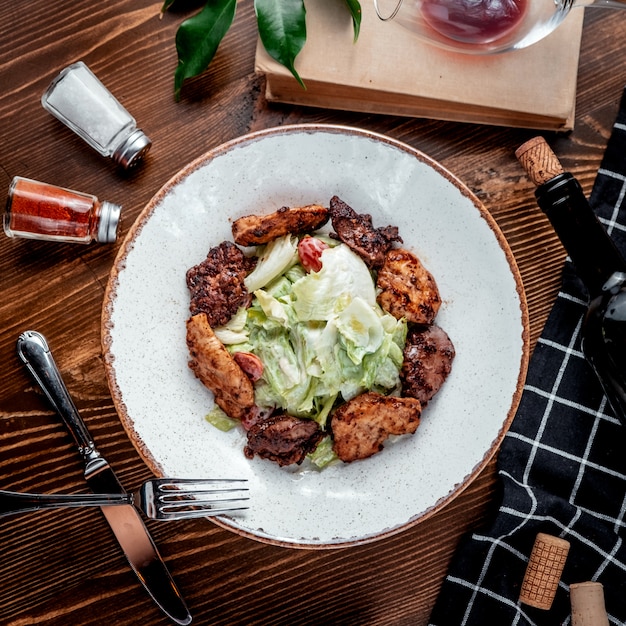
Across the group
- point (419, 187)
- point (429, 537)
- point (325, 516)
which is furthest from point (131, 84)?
point (429, 537)

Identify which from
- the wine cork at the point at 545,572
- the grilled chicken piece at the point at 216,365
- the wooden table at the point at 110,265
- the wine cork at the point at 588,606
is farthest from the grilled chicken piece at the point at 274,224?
the wine cork at the point at 588,606

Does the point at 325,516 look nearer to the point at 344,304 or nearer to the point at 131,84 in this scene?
the point at 344,304

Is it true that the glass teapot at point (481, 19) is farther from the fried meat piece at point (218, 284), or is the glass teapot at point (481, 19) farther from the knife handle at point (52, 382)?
the knife handle at point (52, 382)

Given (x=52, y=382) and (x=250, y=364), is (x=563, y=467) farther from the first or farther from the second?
(x=52, y=382)

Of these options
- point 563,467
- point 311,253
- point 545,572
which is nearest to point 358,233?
point 311,253

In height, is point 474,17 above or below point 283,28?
below

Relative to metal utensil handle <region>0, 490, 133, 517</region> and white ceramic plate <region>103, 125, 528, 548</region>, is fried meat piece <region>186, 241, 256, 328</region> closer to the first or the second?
white ceramic plate <region>103, 125, 528, 548</region>
